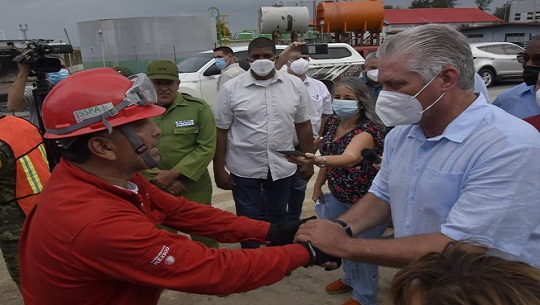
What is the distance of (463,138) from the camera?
5.12 feet

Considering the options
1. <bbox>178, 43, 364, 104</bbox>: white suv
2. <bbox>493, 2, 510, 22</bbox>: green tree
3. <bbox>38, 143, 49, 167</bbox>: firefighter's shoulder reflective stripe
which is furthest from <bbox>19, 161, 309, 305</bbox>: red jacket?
<bbox>493, 2, 510, 22</bbox>: green tree

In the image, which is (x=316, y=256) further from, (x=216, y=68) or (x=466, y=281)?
(x=216, y=68)

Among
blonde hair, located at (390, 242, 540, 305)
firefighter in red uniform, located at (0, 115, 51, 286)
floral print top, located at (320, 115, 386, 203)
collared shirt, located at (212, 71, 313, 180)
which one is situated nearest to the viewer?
blonde hair, located at (390, 242, 540, 305)

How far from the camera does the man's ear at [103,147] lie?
1.60 m

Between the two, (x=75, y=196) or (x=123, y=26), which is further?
(x=123, y=26)

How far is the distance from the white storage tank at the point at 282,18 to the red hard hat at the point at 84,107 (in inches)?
589

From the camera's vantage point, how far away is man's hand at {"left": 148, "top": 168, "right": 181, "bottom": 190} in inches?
135

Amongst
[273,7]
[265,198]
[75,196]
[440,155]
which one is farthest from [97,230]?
[273,7]

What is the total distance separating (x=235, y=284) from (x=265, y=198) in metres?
2.49

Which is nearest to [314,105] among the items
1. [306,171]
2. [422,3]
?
[306,171]

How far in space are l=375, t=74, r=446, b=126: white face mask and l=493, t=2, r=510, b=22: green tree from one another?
2283 inches

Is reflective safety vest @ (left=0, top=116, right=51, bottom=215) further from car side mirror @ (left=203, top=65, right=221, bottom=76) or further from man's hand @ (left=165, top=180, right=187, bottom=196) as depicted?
car side mirror @ (left=203, top=65, right=221, bottom=76)

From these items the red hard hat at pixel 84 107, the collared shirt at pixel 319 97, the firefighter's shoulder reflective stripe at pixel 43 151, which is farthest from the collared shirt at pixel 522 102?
the firefighter's shoulder reflective stripe at pixel 43 151

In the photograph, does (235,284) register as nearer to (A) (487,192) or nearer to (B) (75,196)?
(B) (75,196)
